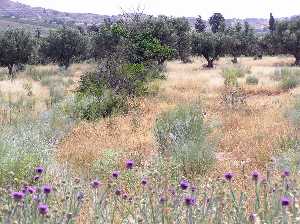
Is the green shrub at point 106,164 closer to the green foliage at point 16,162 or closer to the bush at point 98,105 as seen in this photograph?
the green foliage at point 16,162

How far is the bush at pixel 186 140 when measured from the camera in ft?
25.0

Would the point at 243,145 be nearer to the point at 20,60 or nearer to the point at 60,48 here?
the point at 20,60

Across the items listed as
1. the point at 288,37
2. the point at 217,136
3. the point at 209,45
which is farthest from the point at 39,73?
the point at 217,136

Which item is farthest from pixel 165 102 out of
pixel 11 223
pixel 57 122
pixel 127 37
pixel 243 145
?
pixel 11 223

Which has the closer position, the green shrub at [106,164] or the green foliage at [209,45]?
the green shrub at [106,164]

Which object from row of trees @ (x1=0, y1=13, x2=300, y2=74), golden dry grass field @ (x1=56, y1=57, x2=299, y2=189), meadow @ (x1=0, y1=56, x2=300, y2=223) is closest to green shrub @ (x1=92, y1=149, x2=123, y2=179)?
meadow @ (x1=0, y1=56, x2=300, y2=223)

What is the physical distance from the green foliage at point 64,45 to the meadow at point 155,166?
96.7 feet

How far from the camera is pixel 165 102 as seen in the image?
53.1ft

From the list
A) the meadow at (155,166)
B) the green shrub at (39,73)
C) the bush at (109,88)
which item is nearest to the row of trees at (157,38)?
the green shrub at (39,73)

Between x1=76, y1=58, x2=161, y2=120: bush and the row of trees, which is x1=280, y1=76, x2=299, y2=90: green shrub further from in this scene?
the row of trees

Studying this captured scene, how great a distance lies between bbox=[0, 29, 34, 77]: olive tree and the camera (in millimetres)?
37438

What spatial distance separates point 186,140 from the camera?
8.46m

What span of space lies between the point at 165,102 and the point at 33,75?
20.0 m

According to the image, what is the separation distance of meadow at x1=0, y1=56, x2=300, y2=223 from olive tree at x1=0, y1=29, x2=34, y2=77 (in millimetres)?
23909
